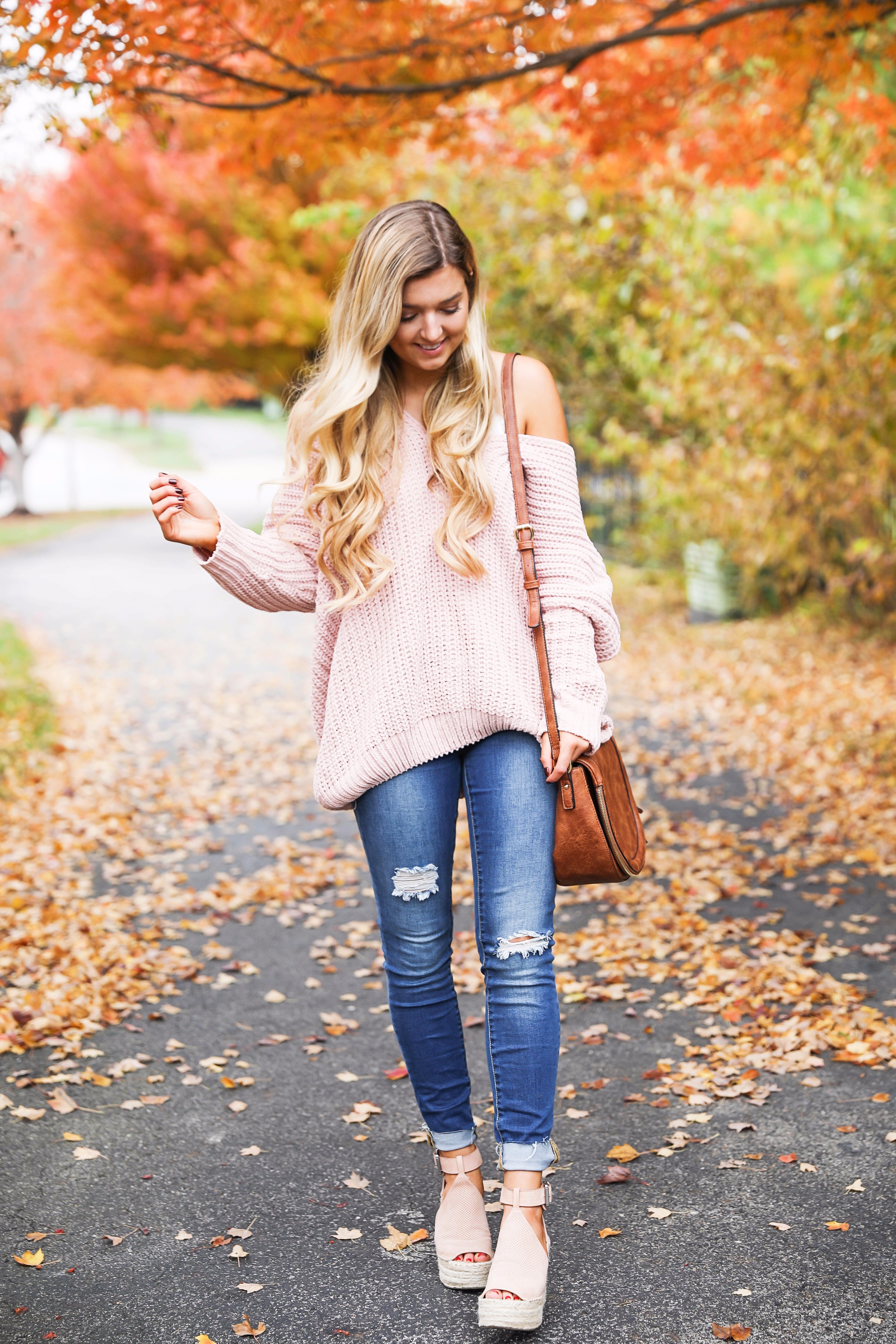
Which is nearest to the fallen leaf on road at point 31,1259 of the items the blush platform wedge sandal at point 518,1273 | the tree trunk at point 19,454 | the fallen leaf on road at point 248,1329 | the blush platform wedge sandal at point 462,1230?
the fallen leaf on road at point 248,1329

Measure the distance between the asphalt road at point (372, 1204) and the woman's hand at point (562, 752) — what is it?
3.34 ft

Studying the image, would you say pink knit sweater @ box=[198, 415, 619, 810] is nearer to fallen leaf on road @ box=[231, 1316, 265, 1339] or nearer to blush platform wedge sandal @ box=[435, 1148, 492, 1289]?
blush platform wedge sandal @ box=[435, 1148, 492, 1289]

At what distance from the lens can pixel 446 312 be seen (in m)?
2.43

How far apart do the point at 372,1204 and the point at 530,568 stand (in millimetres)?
1486

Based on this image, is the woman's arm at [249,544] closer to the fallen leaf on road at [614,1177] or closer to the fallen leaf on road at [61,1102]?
the fallen leaf on road at [614,1177]

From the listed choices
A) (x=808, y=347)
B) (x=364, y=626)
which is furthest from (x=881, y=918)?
(x=808, y=347)

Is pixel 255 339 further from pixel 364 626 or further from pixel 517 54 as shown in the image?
pixel 364 626

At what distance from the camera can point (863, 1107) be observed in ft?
10.1

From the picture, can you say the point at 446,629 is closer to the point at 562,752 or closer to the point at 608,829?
the point at 562,752

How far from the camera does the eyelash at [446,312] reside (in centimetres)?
241

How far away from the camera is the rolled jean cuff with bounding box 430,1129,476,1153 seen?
8.21ft

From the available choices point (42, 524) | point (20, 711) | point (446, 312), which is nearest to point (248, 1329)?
point (446, 312)

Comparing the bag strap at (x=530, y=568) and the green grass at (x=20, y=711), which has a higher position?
the bag strap at (x=530, y=568)

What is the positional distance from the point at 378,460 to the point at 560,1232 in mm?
1657
